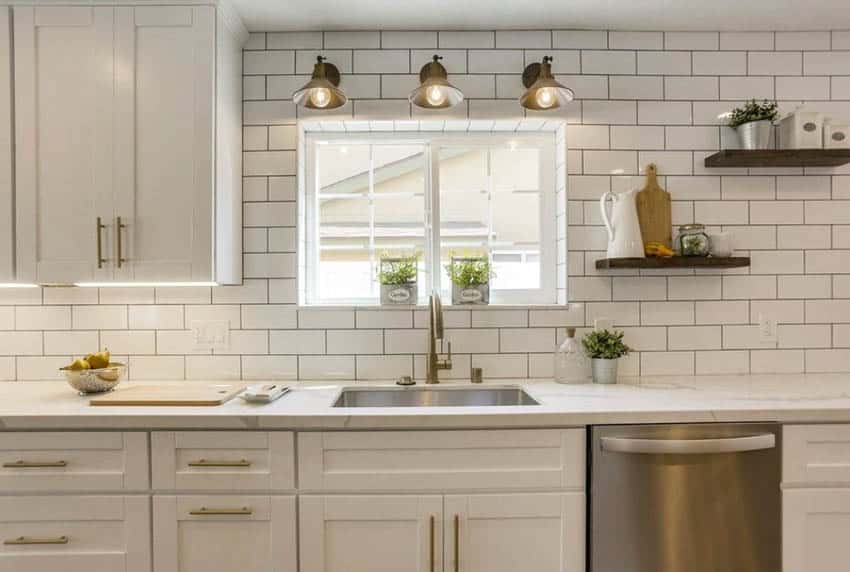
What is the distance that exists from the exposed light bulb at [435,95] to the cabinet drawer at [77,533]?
59.9 inches

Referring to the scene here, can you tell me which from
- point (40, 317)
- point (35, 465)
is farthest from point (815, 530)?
point (40, 317)

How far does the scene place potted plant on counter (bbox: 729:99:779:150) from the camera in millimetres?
2000

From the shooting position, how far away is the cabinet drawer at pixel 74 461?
59.7 inches

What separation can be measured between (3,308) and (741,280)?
299cm

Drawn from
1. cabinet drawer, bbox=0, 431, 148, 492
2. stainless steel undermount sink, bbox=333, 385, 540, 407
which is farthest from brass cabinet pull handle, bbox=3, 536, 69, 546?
stainless steel undermount sink, bbox=333, 385, 540, 407

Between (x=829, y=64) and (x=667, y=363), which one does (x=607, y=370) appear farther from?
(x=829, y=64)

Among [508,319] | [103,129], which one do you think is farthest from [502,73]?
[103,129]

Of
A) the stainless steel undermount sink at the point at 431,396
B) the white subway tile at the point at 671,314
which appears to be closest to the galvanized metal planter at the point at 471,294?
the stainless steel undermount sink at the point at 431,396

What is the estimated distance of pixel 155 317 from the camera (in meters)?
2.11

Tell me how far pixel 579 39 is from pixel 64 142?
196cm

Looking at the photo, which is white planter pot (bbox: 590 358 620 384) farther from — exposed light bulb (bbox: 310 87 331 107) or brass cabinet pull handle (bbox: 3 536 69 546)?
brass cabinet pull handle (bbox: 3 536 69 546)

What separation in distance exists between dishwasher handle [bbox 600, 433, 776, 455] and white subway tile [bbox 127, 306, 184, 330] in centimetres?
166

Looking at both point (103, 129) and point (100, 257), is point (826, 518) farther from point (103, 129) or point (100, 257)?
point (103, 129)

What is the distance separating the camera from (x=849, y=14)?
2014mm
